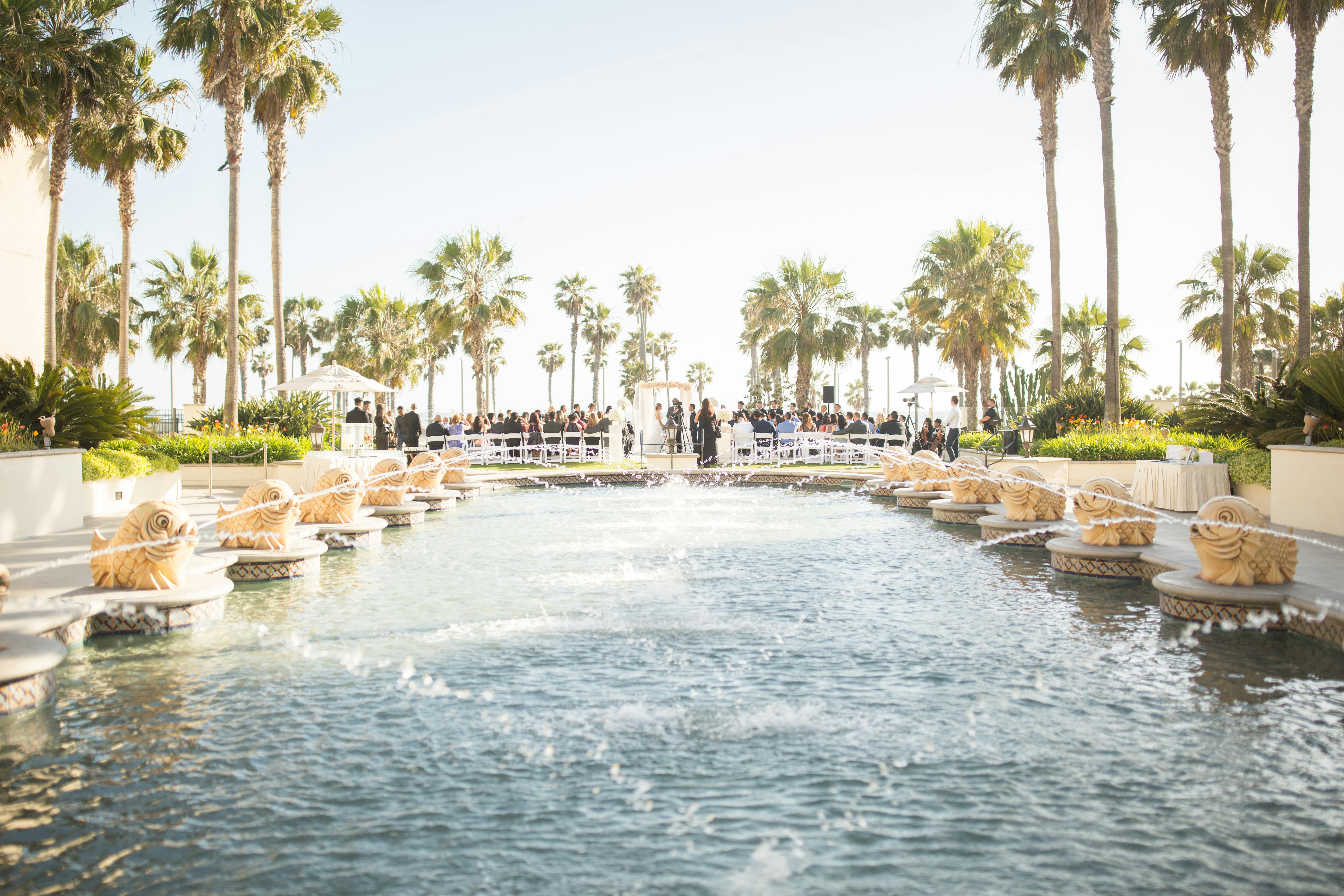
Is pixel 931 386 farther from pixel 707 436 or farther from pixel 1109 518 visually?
pixel 1109 518

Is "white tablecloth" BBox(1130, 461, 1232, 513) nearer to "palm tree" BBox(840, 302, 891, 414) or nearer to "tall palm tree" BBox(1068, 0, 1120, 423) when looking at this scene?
"tall palm tree" BBox(1068, 0, 1120, 423)

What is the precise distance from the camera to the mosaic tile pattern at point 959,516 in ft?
43.1

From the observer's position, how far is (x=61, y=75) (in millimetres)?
19031

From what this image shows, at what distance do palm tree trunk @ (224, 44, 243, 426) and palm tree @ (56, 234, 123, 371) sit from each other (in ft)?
72.9

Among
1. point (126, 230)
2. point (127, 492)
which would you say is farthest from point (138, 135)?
point (127, 492)

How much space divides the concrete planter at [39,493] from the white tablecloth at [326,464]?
135 inches

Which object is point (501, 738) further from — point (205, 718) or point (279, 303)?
point (279, 303)

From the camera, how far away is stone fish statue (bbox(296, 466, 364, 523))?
11.4 m

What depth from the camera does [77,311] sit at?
3962 cm

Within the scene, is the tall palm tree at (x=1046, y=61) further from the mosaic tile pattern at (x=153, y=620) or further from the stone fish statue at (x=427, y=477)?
the mosaic tile pattern at (x=153, y=620)

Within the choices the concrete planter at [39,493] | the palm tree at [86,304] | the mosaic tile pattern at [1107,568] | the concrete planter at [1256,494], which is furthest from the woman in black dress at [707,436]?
the palm tree at [86,304]

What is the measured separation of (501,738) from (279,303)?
22.5 m

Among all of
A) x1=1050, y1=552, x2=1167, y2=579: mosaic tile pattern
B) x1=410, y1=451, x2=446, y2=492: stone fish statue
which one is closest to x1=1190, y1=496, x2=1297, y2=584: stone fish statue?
x1=1050, y1=552, x2=1167, y2=579: mosaic tile pattern

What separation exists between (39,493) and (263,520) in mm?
4441
